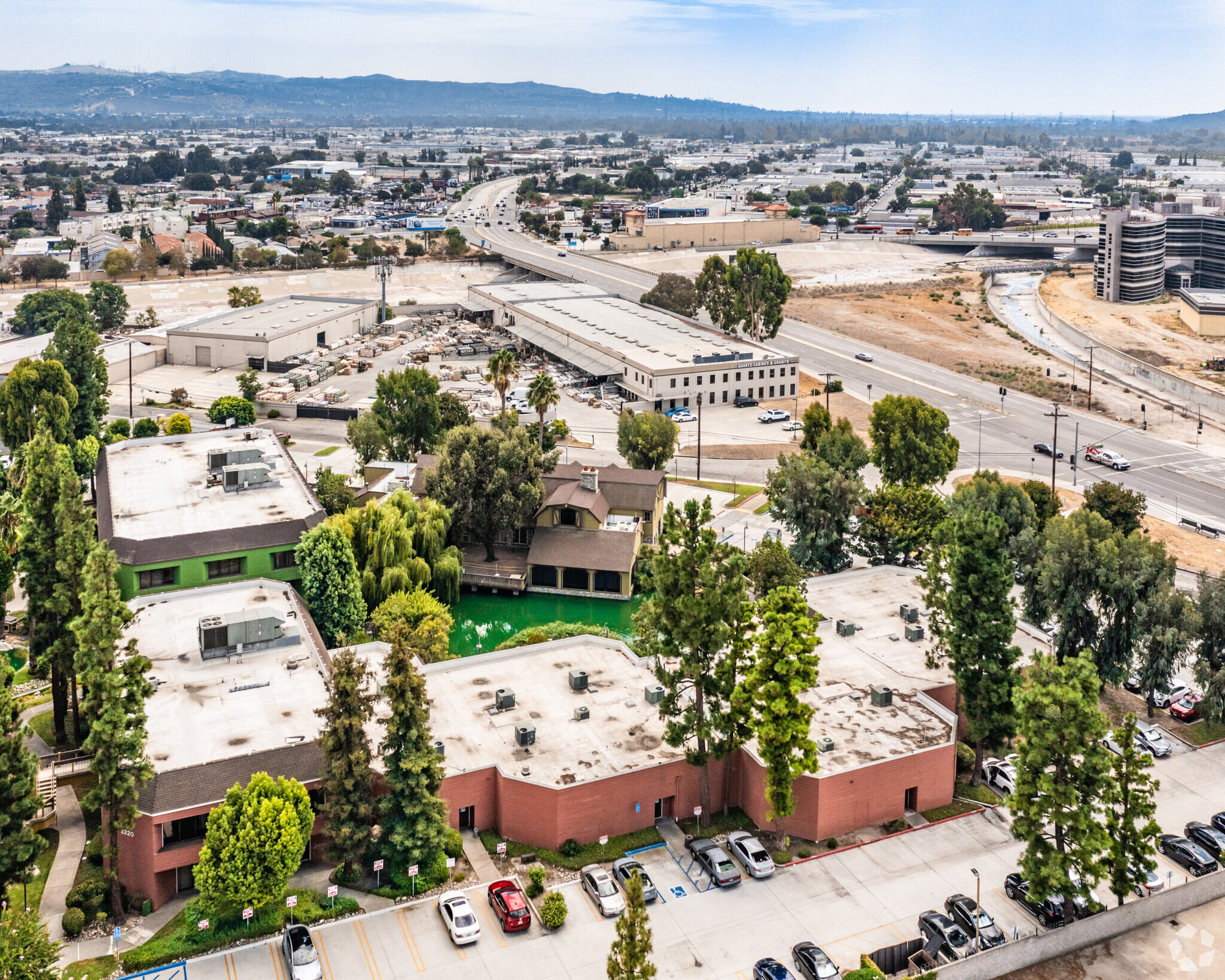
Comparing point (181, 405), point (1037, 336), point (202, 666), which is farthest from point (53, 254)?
point (202, 666)

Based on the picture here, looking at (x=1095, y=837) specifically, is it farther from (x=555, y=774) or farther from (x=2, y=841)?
(x=2, y=841)

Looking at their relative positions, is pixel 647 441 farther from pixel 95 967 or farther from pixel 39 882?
A: pixel 95 967

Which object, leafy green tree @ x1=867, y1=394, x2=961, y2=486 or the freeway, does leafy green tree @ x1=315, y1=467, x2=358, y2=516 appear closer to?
leafy green tree @ x1=867, y1=394, x2=961, y2=486

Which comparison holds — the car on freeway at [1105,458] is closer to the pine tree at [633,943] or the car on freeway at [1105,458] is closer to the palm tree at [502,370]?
the palm tree at [502,370]

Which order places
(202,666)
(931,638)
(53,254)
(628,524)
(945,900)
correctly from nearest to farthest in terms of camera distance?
(945,900) < (202,666) < (931,638) < (628,524) < (53,254)

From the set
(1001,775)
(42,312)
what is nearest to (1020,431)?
(1001,775)
